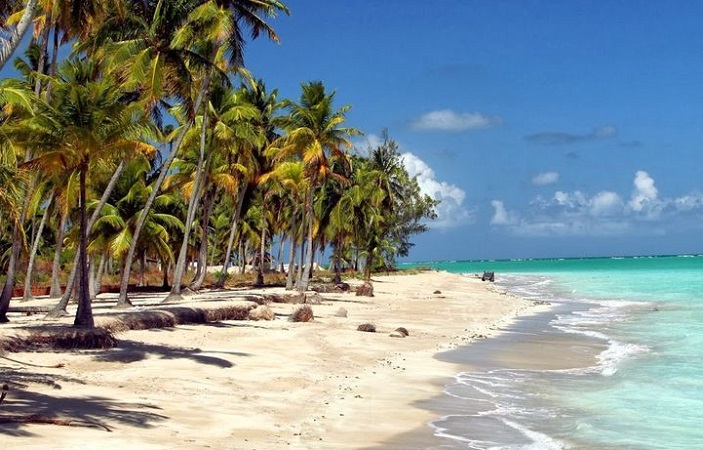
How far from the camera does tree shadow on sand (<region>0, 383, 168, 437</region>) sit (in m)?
8.14

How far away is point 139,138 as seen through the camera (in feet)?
56.4

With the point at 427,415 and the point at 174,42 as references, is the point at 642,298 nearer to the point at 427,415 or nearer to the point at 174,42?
the point at 174,42

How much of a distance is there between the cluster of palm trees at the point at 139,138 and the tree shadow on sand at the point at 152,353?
120cm

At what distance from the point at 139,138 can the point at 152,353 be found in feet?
17.4

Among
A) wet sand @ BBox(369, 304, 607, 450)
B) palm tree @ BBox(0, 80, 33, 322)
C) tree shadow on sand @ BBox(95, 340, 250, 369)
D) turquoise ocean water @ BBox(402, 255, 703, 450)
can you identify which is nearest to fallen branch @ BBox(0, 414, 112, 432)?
wet sand @ BBox(369, 304, 607, 450)

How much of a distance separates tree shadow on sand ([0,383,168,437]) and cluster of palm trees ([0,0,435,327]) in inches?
195

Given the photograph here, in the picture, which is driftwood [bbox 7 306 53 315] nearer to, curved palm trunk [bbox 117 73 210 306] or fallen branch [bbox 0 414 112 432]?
curved palm trunk [bbox 117 73 210 306]

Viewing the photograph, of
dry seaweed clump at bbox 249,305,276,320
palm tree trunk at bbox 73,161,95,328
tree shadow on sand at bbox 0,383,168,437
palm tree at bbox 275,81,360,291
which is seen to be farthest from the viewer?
palm tree at bbox 275,81,360,291

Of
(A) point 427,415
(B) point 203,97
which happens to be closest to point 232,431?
(A) point 427,415

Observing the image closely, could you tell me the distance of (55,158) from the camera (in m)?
15.5

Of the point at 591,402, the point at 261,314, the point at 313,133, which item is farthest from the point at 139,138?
the point at 313,133

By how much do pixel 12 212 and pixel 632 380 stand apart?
13710mm

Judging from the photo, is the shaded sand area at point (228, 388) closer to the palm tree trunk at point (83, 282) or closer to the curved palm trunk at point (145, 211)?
the palm tree trunk at point (83, 282)

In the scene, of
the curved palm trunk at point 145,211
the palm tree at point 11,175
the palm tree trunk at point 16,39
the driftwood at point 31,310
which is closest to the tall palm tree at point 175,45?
the curved palm trunk at point 145,211
